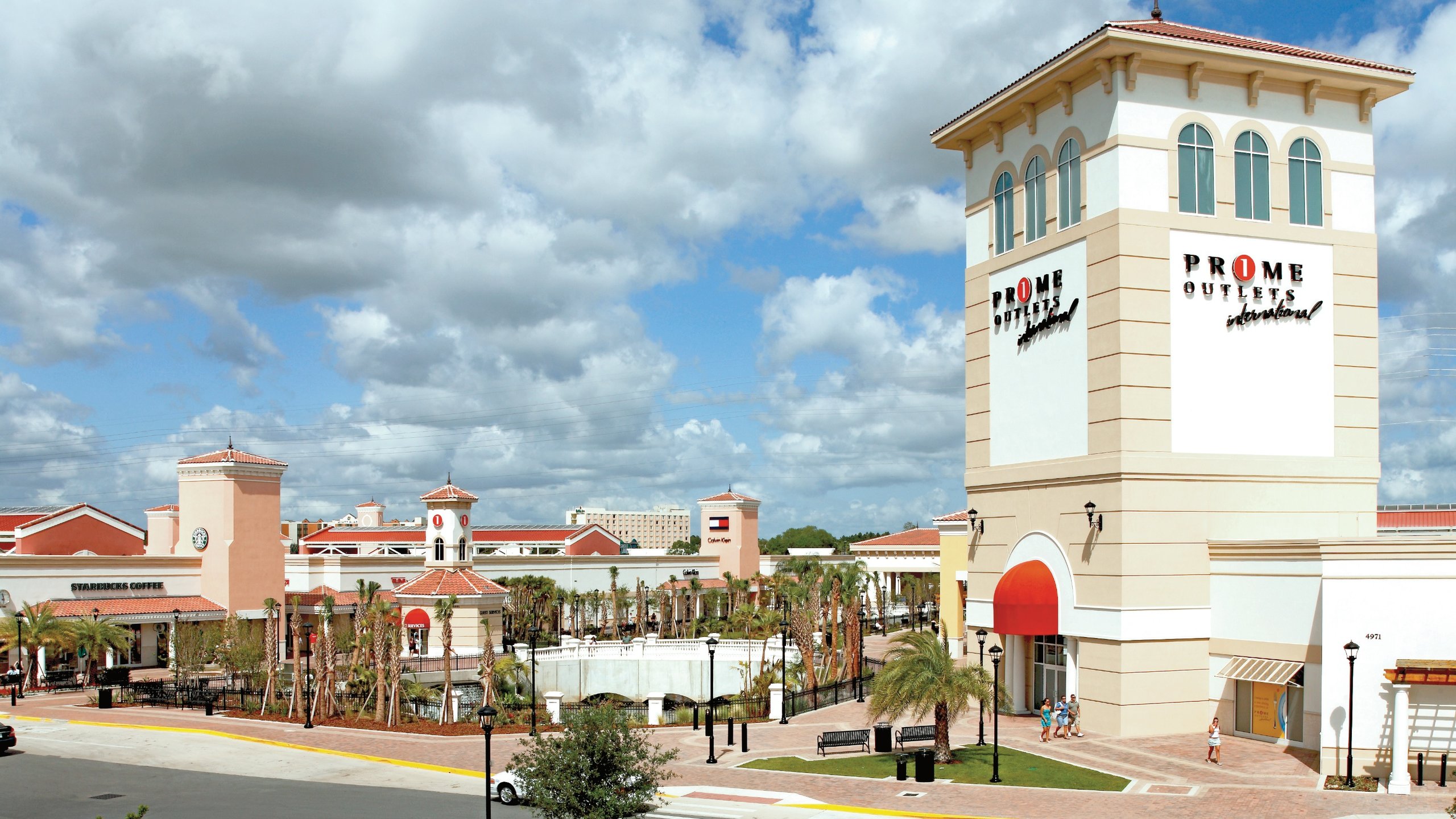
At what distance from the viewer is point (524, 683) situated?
180 feet

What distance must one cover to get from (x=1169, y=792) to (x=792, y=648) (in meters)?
31.3

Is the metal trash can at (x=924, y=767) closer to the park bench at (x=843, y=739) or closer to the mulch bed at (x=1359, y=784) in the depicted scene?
the park bench at (x=843, y=739)

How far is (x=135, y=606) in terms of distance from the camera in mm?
60594

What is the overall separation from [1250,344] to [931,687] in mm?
15050

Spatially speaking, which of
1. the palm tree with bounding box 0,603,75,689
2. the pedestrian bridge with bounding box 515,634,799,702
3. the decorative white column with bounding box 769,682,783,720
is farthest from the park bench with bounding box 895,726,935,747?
the palm tree with bounding box 0,603,75,689

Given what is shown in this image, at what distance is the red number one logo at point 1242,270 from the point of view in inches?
1387

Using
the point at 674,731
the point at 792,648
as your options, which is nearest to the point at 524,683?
the point at 792,648

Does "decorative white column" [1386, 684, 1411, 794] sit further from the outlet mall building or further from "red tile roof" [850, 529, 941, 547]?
"red tile roof" [850, 529, 941, 547]

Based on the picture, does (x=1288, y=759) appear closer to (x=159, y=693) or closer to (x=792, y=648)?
(x=792, y=648)

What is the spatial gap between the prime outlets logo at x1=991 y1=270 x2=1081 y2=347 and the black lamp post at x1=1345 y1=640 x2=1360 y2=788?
42.4 feet

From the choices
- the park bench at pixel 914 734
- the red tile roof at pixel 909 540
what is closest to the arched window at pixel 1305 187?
the park bench at pixel 914 734

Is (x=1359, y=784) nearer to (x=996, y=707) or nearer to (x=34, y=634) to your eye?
(x=996, y=707)

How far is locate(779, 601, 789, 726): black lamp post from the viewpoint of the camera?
40.7m

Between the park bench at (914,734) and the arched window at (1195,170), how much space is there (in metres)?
16.9
